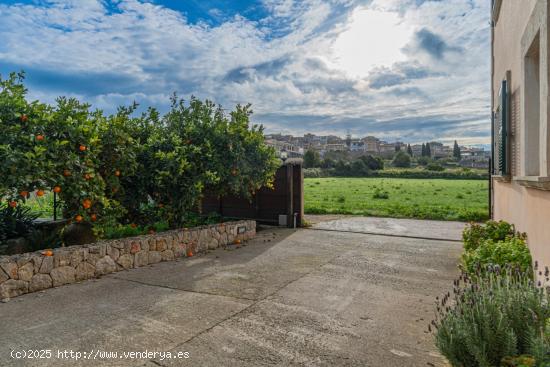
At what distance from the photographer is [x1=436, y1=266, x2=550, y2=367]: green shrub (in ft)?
6.86

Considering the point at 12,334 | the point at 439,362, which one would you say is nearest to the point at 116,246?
the point at 12,334

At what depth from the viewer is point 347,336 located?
126 inches

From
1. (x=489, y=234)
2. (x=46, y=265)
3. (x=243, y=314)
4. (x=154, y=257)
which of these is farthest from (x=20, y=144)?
(x=489, y=234)

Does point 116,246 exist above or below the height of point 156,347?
above

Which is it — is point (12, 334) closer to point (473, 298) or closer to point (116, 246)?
point (116, 246)

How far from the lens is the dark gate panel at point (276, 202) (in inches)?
390

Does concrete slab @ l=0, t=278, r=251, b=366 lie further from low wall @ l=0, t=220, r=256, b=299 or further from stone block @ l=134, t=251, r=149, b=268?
stone block @ l=134, t=251, r=149, b=268

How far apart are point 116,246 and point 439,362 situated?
15.4 feet

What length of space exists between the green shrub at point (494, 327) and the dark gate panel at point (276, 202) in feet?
24.7

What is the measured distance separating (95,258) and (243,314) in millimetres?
2773

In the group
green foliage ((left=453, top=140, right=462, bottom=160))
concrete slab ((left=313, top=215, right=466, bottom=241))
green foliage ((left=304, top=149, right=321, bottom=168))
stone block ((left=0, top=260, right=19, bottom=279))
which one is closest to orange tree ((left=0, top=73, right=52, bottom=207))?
stone block ((left=0, top=260, right=19, bottom=279))

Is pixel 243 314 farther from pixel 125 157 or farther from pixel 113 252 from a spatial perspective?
pixel 125 157

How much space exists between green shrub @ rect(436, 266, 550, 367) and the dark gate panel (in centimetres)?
752

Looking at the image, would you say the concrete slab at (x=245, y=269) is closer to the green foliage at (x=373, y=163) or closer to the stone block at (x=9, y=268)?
the stone block at (x=9, y=268)
